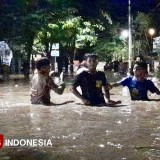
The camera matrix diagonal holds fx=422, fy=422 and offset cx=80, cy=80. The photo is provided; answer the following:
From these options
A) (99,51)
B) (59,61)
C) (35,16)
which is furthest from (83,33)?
(59,61)

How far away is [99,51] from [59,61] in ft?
33.7

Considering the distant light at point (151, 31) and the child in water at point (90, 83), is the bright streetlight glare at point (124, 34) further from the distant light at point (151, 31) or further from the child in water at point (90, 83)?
the child in water at point (90, 83)

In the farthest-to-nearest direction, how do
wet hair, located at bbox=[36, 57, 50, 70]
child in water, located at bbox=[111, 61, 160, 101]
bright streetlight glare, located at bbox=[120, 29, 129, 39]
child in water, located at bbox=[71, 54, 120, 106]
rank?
bright streetlight glare, located at bbox=[120, 29, 129, 39] → child in water, located at bbox=[111, 61, 160, 101] → child in water, located at bbox=[71, 54, 120, 106] → wet hair, located at bbox=[36, 57, 50, 70]

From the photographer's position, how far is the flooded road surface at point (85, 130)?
173 inches

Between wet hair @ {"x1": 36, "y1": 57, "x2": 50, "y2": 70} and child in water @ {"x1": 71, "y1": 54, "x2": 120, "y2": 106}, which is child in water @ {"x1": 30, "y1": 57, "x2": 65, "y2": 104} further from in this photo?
child in water @ {"x1": 71, "y1": 54, "x2": 120, "y2": 106}

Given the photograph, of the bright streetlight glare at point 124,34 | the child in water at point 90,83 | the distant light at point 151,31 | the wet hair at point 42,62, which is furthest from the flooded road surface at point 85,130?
the distant light at point 151,31

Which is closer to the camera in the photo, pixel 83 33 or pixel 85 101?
pixel 85 101

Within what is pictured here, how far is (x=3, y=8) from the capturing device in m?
25.4

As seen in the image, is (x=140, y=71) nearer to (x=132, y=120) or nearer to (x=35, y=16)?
(x=132, y=120)

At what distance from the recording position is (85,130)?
5.71m

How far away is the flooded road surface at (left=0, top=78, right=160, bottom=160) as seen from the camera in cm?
439

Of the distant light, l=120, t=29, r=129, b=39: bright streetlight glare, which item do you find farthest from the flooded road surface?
the distant light

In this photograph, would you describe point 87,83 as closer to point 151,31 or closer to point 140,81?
point 140,81

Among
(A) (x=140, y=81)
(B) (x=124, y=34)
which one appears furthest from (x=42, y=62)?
(B) (x=124, y=34)
